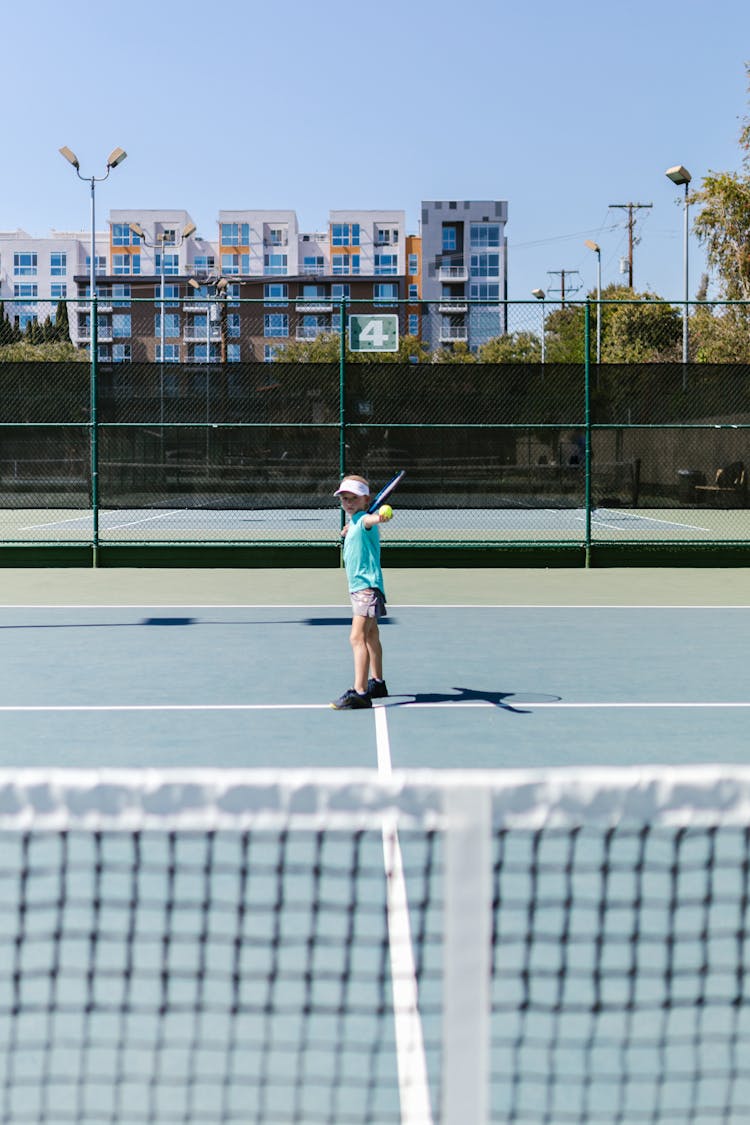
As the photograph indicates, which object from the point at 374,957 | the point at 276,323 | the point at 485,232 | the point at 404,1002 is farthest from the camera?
the point at 485,232

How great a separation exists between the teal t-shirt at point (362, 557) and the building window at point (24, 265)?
120m

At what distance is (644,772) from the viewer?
2668 millimetres

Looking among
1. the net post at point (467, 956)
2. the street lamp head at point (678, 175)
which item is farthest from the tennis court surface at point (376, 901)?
the street lamp head at point (678, 175)

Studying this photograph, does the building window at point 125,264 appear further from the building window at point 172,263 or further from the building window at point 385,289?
the building window at point 385,289

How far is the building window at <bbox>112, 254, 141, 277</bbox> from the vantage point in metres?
114

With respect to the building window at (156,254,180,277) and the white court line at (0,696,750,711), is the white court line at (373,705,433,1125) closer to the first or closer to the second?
the white court line at (0,696,750,711)

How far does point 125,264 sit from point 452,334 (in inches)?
1153

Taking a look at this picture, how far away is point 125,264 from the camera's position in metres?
114

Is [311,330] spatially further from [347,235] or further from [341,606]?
[341,606]

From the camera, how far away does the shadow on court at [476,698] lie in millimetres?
8258

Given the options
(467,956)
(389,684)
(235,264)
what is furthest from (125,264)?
(467,956)

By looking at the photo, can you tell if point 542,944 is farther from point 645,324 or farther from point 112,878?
point 645,324

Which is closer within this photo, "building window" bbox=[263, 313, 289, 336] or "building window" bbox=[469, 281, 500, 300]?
"building window" bbox=[263, 313, 289, 336]

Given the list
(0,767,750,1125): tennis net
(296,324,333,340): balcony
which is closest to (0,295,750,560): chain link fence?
(0,767,750,1125): tennis net
